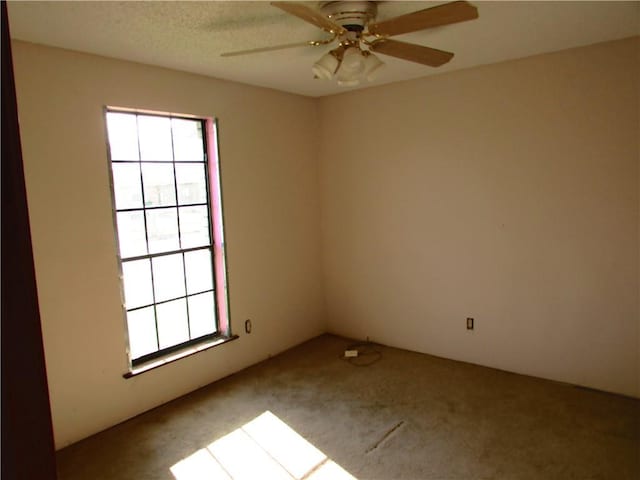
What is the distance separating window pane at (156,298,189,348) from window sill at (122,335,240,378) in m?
0.09

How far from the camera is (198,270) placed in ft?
12.1

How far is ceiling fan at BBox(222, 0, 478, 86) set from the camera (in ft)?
5.89

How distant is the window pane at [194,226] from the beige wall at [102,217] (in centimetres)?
19

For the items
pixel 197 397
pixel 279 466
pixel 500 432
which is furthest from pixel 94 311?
pixel 500 432

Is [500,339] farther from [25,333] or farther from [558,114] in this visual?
[25,333]

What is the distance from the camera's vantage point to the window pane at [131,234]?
3.14 meters

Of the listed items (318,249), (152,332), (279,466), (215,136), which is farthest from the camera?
(318,249)

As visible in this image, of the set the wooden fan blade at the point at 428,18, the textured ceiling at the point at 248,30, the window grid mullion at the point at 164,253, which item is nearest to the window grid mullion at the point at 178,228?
the window grid mullion at the point at 164,253

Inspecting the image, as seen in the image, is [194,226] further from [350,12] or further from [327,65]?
[350,12]

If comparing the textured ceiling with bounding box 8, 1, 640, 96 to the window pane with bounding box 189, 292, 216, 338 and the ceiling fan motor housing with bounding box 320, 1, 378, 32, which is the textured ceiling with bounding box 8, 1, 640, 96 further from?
the window pane with bounding box 189, 292, 216, 338

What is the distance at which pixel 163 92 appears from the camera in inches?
128

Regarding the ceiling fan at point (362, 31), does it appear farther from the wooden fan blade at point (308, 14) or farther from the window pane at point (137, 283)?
the window pane at point (137, 283)

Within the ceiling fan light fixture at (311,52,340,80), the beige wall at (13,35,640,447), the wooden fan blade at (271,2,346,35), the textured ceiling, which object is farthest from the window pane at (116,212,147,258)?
the wooden fan blade at (271,2,346,35)

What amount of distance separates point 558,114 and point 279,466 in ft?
10.1
